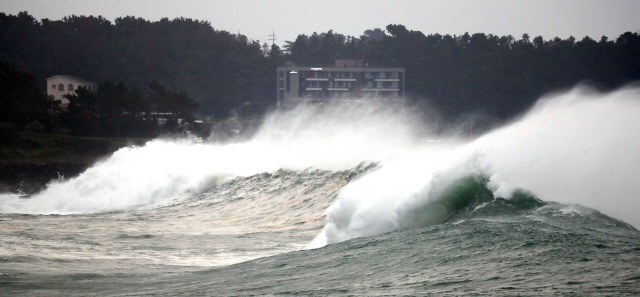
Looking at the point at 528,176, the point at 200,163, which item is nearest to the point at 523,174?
the point at 528,176

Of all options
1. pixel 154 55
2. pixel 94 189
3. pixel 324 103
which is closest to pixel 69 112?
pixel 94 189

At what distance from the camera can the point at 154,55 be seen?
111125mm

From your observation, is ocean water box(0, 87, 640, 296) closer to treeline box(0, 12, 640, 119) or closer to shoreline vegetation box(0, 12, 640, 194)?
shoreline vegetation box(0, 12, 640, 194)

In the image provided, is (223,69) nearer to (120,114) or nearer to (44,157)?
(120,114)

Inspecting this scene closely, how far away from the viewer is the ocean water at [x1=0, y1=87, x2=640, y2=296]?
9.26 meters

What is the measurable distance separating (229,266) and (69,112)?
186 feet

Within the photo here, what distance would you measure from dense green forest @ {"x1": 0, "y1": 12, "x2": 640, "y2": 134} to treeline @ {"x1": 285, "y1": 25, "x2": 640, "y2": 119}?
6.0 inches

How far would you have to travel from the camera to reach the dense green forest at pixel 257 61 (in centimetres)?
9544

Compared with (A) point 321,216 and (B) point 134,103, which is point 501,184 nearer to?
(A) point 321,216

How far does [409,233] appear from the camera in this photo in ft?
40.5

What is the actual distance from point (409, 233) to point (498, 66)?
92197 mm

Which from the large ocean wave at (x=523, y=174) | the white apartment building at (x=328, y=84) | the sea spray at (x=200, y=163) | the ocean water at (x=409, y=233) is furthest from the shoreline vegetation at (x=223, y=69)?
the large ocean wave at (x=523, y=174)

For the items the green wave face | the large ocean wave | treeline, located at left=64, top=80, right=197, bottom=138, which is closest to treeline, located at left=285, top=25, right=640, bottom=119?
treeline, located at left=64, top=80, right=197, bottom=138

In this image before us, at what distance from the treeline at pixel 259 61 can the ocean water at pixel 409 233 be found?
75.3 meters
